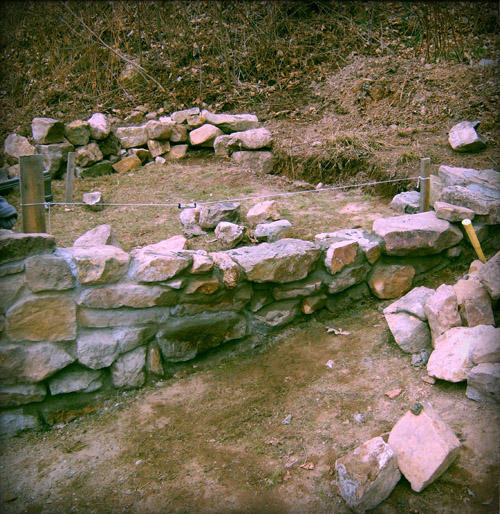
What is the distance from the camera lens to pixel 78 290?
358 cm

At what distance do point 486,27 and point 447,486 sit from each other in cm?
811

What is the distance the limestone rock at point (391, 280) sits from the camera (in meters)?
4.43

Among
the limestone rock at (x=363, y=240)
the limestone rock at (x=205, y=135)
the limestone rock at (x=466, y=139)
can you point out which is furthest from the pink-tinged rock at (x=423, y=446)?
the limestone rock at (x=205, y=135)

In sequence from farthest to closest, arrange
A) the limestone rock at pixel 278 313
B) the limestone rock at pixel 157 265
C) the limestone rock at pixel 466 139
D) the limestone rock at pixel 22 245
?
the limestone rock at pixel 466 139, the limestone rock at pixel 278 313, the limestone rock at pixel 157 265, the limestone rock at pixel 22 245

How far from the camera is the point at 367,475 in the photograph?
8.55ft

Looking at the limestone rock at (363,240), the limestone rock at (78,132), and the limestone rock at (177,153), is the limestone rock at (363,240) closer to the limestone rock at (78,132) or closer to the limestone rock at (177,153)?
the limestone rock at (177,153)

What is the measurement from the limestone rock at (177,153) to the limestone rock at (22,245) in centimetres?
437

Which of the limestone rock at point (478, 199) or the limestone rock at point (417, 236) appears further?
the limestone rock at point (478, 199)

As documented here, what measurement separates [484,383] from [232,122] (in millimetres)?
5755

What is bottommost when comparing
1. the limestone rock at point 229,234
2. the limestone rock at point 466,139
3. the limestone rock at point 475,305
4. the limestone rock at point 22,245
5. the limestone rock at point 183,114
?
the limestone rock at point 229,234

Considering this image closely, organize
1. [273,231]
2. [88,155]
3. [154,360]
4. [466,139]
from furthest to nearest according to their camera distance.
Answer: [88,155] < [466,139] < [273,231] < [154,360]

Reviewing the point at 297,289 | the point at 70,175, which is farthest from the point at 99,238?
the point at 70,175

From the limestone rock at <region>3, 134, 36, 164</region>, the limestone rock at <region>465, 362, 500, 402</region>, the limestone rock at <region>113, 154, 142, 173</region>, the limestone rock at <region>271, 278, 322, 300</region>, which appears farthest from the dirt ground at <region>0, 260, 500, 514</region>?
the limestone rock at <region>3, 134, 36, 164</region>

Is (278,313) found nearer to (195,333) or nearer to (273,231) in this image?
(195,333)
